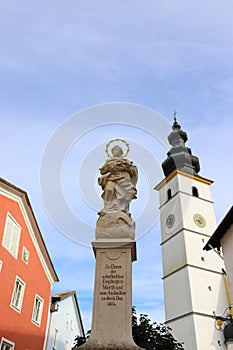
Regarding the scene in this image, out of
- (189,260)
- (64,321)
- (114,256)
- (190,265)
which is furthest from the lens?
(189,260)

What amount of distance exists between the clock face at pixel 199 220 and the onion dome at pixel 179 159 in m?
9.76

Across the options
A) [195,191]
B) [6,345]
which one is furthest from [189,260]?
[6,345]

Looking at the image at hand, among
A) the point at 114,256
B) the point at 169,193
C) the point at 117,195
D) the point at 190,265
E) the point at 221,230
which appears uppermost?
the point at 169,193

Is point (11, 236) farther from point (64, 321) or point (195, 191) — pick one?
point (195, 191)

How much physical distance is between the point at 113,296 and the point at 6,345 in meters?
11.8

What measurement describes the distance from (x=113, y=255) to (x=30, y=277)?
13.5 meters

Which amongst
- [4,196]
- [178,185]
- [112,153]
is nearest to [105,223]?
[112,153]

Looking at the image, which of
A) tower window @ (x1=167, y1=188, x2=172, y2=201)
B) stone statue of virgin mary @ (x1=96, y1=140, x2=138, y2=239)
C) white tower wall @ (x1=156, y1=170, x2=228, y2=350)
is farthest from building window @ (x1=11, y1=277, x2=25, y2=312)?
tower window @ (x1=167, y1=188, x2=172, y2=201)

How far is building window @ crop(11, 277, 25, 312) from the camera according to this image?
17.7 meters

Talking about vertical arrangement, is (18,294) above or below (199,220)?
below

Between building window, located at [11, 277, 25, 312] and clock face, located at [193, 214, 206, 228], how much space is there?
34255 millimetres

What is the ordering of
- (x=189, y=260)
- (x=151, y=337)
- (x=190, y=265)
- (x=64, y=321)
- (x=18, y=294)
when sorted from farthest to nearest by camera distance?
(x=189, y=260) → (x=190, y=265) → (x=64, y=321) → (x=18, y=294) → (x=151, y=337)

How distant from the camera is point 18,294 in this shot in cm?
1838

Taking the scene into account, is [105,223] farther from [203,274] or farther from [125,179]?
[203,274]
